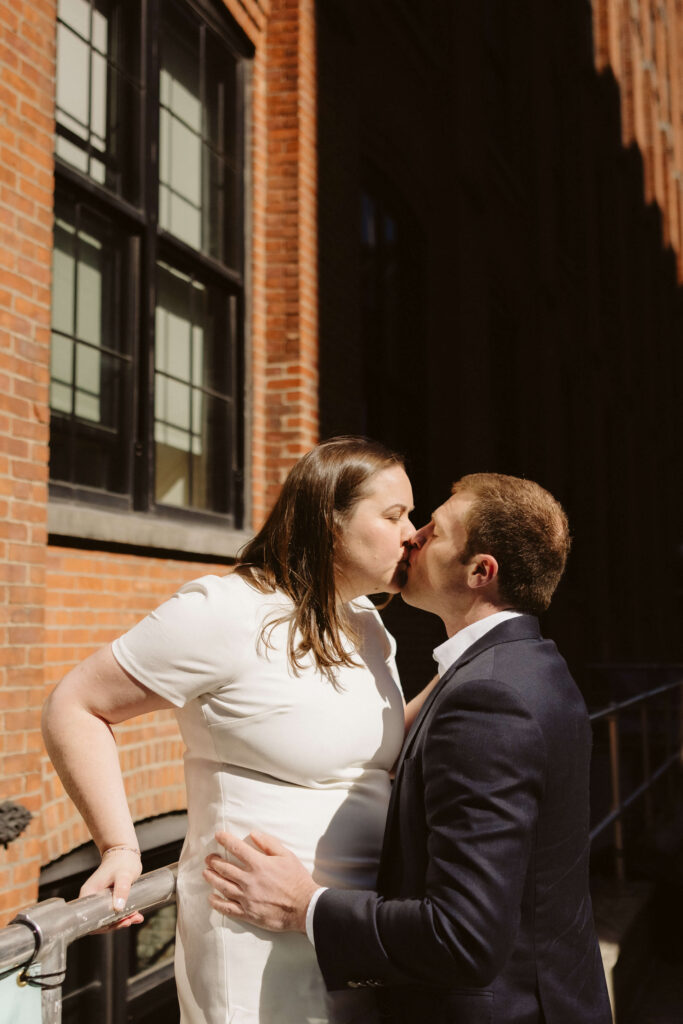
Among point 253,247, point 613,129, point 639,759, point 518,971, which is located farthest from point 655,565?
point 518,971

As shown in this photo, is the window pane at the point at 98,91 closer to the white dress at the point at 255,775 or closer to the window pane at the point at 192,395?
the window pane at the point at 192,395

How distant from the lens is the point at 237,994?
1904mm

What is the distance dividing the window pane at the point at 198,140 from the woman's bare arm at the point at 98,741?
4233 millimetres

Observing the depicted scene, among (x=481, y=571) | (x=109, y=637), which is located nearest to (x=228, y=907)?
(x=481, y=571)

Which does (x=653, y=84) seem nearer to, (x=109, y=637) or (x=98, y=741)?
(x=109, y=637)

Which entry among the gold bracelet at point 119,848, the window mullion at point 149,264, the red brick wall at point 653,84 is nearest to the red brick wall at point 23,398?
the window mullion at point 149,264

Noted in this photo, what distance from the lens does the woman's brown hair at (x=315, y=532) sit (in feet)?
7.07

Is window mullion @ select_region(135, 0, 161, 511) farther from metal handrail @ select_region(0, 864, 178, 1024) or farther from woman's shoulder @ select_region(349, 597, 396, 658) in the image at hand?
metal handrail @ select_region(0, 864, 178, 1024)

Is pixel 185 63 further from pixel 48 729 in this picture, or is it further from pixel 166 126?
pixel 48 729

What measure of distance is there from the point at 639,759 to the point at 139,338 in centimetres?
762

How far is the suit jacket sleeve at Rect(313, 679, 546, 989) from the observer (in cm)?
171

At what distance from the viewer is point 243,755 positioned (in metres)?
1.97

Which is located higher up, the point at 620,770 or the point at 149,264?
the point at 149,264

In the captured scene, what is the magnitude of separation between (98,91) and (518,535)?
413 cm
